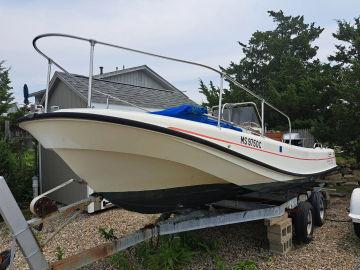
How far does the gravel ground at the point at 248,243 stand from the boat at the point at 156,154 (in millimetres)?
999

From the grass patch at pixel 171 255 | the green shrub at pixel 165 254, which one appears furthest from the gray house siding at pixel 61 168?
the green shrub at pixel 165 254

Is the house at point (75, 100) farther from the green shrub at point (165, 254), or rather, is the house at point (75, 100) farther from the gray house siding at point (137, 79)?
the gray house siding at point (137, 79)

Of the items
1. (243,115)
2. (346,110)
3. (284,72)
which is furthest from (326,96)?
(243,115)

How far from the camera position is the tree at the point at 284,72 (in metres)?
11.3

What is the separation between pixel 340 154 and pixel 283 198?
5740mm

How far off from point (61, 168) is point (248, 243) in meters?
5.37

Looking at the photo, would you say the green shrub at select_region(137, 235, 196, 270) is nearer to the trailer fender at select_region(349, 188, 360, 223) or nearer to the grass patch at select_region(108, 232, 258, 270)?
the grass patch at select_region(108, 232, 258, 270)

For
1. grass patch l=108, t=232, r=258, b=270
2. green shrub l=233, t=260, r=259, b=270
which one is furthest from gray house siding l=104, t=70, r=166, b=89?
green shrub l=233, t=260, r=259, b=270

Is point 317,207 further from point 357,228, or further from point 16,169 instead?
point 16,169

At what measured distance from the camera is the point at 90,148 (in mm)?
3629

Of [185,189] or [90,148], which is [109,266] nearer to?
[185,189]

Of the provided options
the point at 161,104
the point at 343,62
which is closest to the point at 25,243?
the point at 161,104

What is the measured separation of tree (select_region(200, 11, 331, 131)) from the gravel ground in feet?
15.1

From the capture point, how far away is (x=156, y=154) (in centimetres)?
366
